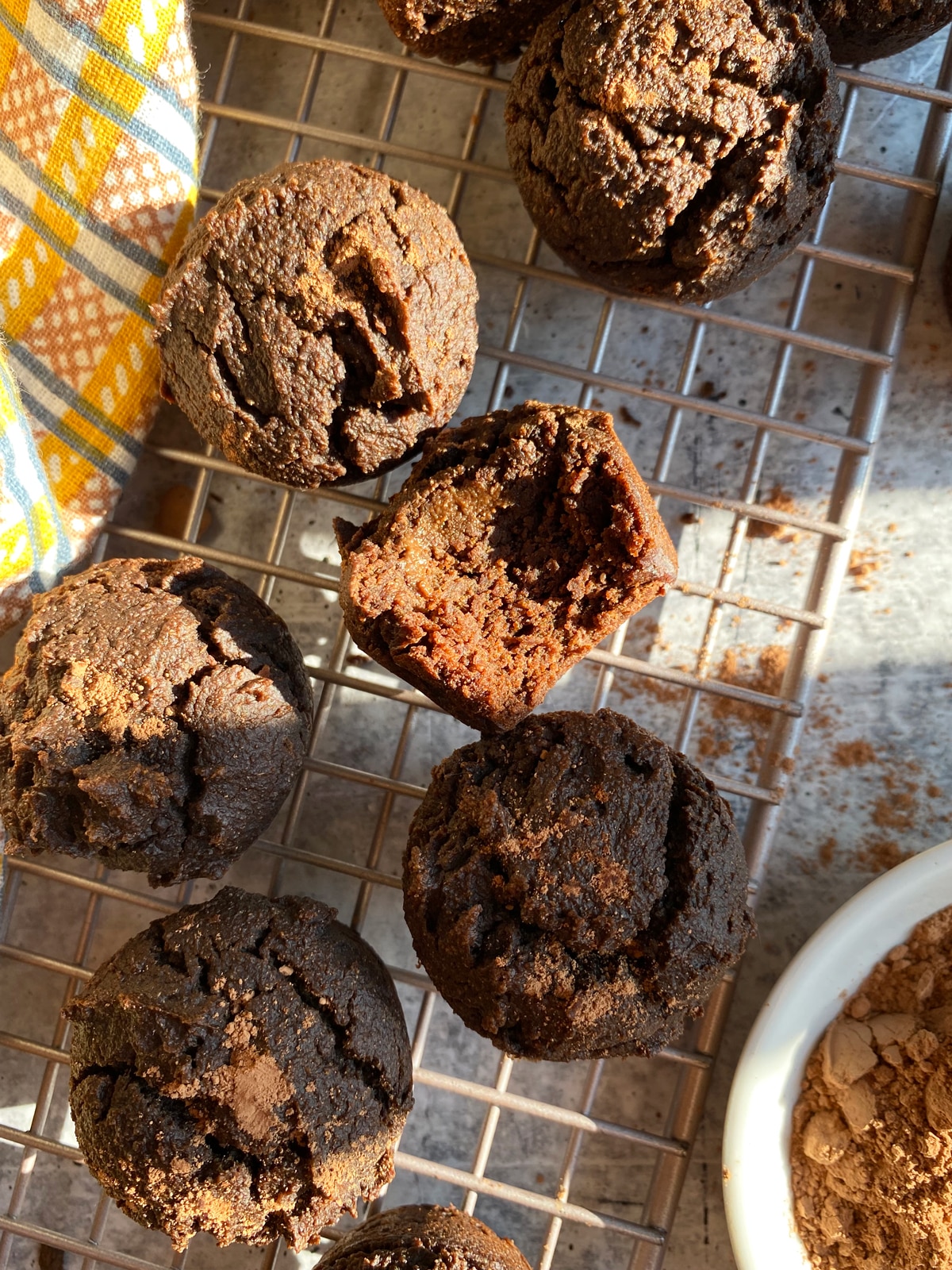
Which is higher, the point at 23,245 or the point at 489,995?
the point at 23,245

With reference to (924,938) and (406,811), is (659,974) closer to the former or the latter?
(924,938)

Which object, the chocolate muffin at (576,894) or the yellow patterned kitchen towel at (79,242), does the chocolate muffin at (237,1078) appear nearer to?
the chocolate muffin at (576,894)

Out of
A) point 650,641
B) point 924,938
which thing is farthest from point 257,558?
point 924,938

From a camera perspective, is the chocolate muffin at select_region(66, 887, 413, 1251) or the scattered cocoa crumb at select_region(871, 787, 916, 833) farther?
the scattered cocoa crumb at select_region(871, 787, 916, 833)

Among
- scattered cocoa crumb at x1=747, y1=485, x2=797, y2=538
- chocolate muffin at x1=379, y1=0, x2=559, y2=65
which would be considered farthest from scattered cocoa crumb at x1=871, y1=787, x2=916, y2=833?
chocolate muffin at x1=379, y1=0, x2=559, y2=65

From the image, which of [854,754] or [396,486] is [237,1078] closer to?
[396,486]

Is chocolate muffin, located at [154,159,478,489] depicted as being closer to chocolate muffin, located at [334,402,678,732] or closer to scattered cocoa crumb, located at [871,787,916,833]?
chocolate muffin, located at [334,402,678,732]

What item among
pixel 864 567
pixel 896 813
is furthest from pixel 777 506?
pixel 896 813
